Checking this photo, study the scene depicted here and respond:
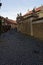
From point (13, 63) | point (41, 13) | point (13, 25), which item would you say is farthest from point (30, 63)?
point (13, 25)

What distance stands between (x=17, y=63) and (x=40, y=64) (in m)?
A: 1.08

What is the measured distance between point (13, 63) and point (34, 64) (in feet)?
3.36

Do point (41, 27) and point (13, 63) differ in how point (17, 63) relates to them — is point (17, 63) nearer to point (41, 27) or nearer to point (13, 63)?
point (13, 63)

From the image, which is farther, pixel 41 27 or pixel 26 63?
pixel 41 27

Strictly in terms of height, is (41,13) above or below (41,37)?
above

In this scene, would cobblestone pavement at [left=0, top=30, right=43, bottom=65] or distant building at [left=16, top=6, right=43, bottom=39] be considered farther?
distant building at [left=16, top=6, right=43, bottom=39]

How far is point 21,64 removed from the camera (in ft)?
31.4

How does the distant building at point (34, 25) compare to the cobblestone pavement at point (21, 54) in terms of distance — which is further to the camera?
the distant building at point (34, 25)

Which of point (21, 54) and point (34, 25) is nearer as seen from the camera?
point (21, 54)

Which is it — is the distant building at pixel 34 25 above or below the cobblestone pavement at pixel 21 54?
above

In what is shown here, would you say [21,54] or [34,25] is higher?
[34,25]

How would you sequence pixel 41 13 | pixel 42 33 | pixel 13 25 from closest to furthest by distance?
pixel 42 33, pixel 41 13, pixel 13 25

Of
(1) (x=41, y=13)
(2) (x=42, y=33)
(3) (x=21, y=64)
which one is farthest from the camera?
(1) (x=41, y=13)

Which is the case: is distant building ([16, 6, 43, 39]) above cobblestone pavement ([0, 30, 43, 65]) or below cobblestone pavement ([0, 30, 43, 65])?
above
